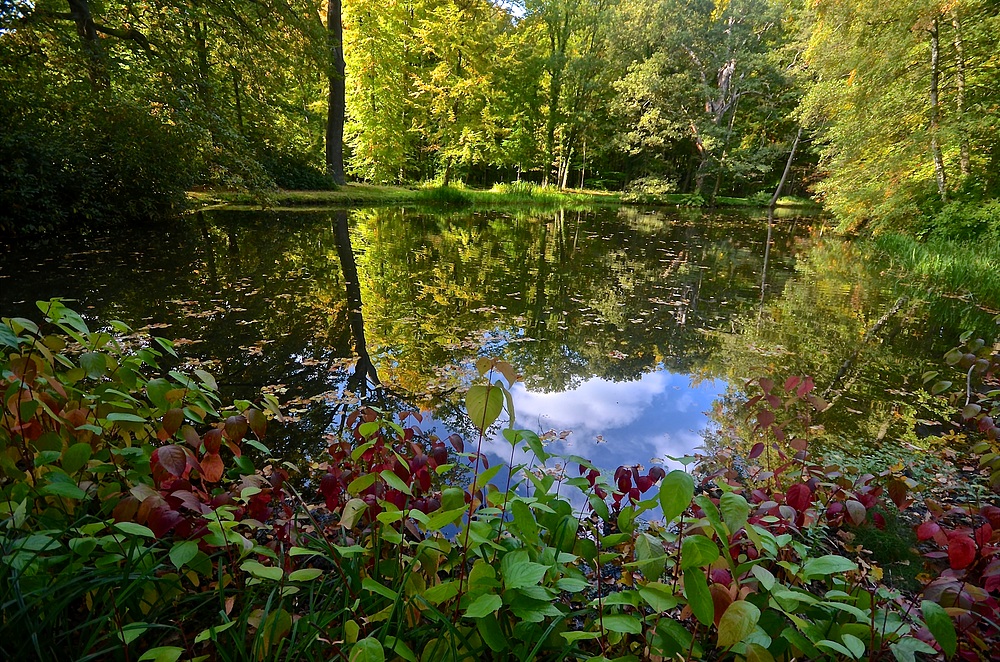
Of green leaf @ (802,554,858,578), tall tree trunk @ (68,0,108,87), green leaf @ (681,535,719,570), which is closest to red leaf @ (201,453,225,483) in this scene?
green leaf @ (681,535,719,570)

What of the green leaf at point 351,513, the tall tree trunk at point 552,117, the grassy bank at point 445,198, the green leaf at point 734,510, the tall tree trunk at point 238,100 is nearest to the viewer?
the green leaf at point 734,510

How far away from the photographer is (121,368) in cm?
149

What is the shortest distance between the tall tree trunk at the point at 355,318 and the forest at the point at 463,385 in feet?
0.14

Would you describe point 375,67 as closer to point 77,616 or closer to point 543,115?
point 543,115

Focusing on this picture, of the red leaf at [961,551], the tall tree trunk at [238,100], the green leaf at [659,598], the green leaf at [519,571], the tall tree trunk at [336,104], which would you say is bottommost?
the red leaf at [961,551]

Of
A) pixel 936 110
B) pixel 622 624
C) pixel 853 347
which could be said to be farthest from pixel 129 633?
pixel 936 110

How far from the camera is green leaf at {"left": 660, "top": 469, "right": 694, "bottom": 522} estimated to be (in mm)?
791

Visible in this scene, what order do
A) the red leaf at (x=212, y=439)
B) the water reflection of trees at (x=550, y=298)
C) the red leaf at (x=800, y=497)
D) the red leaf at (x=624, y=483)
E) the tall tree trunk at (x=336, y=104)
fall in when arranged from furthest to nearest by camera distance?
1. the tall tree trunk at (x=336, y=104)
2. the water reflection of trees at (x=550, y=298)
3. the red leaf at (x=624, y=483)
4. the red leaf at (x=800, y=497)
5. the red leaf at (x=212, y=439)

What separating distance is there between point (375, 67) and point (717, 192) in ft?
70.3

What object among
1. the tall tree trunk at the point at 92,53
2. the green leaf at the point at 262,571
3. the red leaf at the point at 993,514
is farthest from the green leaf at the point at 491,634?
the tall tree trunk at the point at 92,53

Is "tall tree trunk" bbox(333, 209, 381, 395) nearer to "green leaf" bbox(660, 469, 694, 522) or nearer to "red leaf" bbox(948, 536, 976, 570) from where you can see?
"green leaf" bbox(660, 469, 694, 522)

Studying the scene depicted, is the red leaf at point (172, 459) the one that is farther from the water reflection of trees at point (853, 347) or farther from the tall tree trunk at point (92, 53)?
the tall tree trunk at point (92, 53)

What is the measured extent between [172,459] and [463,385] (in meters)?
2.63

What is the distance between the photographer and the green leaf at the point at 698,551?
828mm
